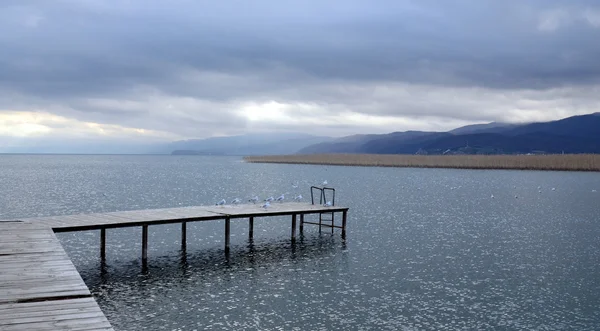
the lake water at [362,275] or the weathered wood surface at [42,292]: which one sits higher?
the weathered wood surface at [42,292]

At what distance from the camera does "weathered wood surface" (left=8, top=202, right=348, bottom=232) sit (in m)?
22.9

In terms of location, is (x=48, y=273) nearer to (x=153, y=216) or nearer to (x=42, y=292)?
(x=42, y=292)

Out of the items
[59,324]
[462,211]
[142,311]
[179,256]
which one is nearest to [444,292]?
[142,311]

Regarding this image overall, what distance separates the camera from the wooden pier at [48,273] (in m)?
10.5

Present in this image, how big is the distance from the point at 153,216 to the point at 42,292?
13.3 meters

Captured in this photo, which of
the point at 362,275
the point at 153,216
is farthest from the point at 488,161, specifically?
the point at 153,216

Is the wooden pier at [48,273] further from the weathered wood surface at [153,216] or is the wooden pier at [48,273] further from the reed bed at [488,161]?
the reed bed at [488,161]

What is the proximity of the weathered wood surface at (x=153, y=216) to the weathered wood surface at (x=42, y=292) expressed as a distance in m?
3.83

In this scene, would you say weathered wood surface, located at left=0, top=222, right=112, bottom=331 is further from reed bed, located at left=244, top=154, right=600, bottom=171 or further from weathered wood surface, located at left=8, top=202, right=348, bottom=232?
reed bed, located at left=244, top=154, right=600, bottom=171

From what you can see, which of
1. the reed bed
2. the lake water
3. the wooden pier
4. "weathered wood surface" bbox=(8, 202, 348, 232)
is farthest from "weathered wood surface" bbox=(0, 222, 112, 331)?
the reed bed

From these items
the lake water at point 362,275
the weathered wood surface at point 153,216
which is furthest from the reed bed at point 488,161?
the weathered wood surface at point 153,216

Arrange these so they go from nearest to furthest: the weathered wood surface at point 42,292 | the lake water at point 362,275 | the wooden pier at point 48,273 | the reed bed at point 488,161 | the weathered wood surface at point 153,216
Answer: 1. the weathered wood surface at point 42,292
2. the wooden pier at point 48,273
3. the lake water at point 362,275
4. the weathered wood surface at point 153,216
5. the reed bed at point 488,161

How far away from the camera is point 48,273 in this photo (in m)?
14.3

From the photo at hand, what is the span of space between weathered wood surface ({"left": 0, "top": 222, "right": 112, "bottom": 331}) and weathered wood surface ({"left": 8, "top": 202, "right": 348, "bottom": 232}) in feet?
12.6
